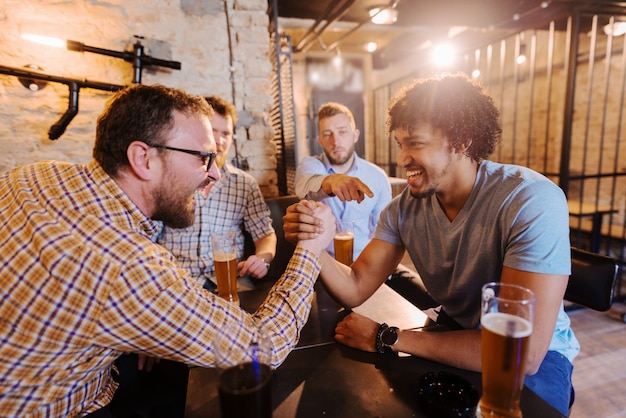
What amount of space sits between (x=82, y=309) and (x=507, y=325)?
0.97 meters

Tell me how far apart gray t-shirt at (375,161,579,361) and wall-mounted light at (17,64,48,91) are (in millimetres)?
2506

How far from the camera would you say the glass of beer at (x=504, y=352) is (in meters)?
0.77

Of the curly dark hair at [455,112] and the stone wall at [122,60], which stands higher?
the stone wall at [122,60]

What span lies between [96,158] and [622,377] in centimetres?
323

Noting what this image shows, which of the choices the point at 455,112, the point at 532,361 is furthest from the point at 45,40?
the point at 532,361

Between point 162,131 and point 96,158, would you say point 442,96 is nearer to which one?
point 162,131

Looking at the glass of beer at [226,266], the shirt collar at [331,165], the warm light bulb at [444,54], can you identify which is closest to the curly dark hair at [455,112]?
the glass of beer at [226,266]

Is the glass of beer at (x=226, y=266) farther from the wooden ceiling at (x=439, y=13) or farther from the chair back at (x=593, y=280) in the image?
the wooden ceiling at (x=439, y=13)

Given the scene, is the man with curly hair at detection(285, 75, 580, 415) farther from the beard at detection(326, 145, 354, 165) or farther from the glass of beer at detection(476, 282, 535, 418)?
the beard at detection(326, 145, 354, 165)

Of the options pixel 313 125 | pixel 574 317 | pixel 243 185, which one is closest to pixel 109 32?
pixel 243 185

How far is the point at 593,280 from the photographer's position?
1318 millimetres

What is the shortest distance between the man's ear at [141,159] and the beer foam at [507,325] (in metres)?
1.08

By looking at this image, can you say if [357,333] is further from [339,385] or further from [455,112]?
[455,112]

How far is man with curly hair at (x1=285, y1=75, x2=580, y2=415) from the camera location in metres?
1.06
